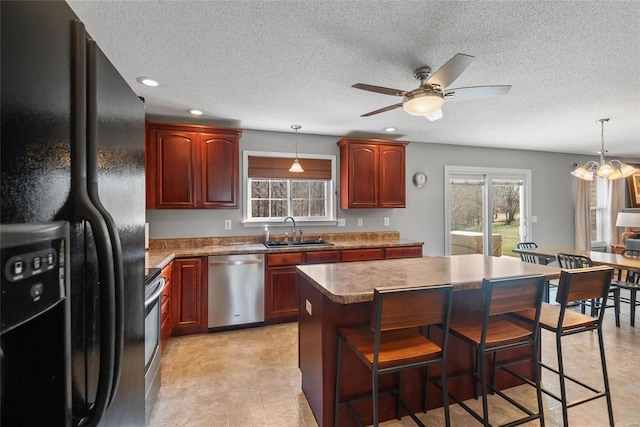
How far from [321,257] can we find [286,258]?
0.43 meters

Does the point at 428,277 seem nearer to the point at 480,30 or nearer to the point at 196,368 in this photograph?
the point at 480,30

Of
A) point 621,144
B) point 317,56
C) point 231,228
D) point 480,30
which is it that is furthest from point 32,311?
point 621,144

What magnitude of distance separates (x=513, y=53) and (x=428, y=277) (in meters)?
1.68

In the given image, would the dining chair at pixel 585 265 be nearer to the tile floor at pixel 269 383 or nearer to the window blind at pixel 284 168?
the tile floor at pixel 269 383

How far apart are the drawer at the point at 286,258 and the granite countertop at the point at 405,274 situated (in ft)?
4.42

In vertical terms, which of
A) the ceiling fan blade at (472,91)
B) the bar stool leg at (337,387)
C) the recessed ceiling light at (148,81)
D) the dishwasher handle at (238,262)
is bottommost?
the bar stool leg at (337,387)

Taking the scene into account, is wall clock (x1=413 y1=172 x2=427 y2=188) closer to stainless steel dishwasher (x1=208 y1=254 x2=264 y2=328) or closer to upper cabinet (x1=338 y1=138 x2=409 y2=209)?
upper cabinet (x1=338 y1=138 x2=409 y2=209)

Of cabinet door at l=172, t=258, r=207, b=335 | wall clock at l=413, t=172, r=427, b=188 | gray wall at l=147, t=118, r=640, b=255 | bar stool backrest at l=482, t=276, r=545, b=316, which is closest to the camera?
bar stool backrest at l=482, t=276, r=545, b=316

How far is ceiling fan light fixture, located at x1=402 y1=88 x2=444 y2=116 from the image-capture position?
1.95 meters

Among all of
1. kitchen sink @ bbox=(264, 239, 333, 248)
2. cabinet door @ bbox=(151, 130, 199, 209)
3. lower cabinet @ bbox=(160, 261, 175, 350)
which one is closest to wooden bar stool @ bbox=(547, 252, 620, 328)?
kitchen sink @ bbox=(264, 239, 333, 248)

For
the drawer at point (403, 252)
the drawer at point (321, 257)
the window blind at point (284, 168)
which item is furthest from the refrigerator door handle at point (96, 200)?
the drawer at point (403, 252)

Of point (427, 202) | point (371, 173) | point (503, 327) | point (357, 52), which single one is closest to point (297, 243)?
point (371, 173)

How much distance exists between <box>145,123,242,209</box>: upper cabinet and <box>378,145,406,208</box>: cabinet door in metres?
1.99

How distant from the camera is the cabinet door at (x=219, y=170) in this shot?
12.0 feet
